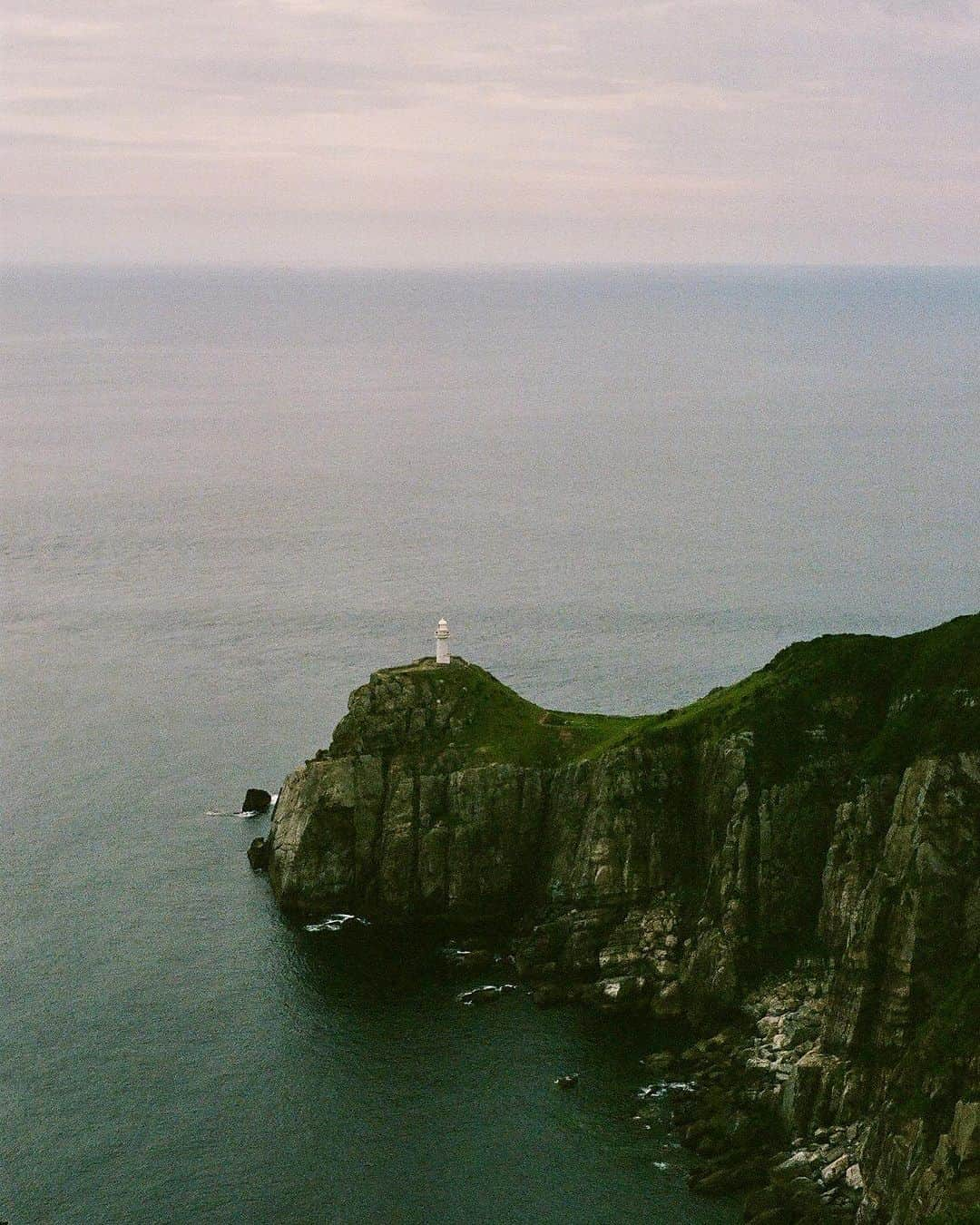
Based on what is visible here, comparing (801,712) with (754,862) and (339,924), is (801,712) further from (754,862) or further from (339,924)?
(339,924)

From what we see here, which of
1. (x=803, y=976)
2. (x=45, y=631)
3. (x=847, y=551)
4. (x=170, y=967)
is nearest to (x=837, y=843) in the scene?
(x=803, y=976)

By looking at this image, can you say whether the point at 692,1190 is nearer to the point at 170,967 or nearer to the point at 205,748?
the point at 170,967

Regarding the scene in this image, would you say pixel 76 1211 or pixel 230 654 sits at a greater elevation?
pixel 230 654

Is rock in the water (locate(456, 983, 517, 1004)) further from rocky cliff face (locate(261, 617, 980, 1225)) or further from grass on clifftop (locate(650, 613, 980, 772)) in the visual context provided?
grass on clifftop (locate(650, 613, 980, 772))

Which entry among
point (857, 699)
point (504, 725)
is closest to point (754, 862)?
point (857, 699)

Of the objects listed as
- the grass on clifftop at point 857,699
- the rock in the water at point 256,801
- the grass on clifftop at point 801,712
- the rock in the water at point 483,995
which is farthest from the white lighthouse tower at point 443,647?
the rock in the water at point 483,995
